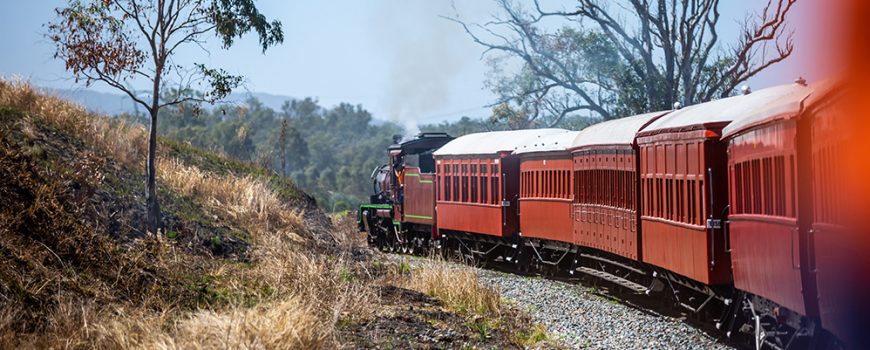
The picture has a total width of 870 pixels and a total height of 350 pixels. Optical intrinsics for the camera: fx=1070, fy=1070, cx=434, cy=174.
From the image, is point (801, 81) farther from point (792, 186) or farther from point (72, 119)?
point (72, 119)

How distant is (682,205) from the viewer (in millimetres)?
14406

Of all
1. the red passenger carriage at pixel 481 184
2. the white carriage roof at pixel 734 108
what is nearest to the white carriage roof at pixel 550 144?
the red passenger carriage at pixel 481 184

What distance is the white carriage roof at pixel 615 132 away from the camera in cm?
1750

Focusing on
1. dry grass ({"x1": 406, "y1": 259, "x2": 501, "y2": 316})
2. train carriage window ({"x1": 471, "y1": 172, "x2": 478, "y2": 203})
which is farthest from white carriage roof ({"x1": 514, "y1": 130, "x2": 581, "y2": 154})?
dry grass ({"x1": 406, "y1": 259, "x2": 501, "y2": 316})

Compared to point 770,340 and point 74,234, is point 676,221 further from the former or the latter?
point 74,234

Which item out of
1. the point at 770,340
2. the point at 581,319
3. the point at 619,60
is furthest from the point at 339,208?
the point at 770,340

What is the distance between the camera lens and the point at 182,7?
64.0 feet

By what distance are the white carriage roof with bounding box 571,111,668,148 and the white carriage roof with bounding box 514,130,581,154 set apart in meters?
0.76

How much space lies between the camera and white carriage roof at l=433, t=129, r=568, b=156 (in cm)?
2453

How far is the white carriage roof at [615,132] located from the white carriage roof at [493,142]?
316 centimetres

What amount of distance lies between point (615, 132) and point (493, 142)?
7228 mm

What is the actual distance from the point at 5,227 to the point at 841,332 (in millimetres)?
8621

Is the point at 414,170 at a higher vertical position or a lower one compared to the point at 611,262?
higher

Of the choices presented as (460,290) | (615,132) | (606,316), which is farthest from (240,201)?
(606,316)
